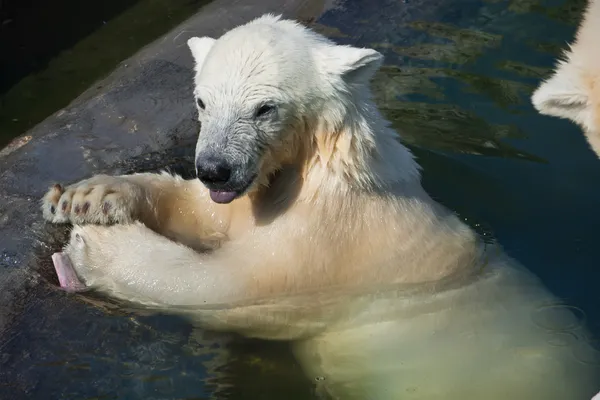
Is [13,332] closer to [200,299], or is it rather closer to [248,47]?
[200,299]

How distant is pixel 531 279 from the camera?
150 inches

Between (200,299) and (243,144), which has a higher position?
(243,144)

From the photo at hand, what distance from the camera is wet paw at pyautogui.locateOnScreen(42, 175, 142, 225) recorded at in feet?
11.9

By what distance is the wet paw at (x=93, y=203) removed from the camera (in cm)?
363

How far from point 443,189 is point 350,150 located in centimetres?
128

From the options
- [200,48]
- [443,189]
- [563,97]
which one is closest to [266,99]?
[200,48]

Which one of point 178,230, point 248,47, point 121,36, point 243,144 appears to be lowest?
point 121,36

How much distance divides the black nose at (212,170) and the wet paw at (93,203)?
659 mm

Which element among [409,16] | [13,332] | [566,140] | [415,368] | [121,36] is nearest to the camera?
[13,332]

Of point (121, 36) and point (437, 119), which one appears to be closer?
point (437, 119)

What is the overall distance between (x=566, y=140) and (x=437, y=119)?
74cm

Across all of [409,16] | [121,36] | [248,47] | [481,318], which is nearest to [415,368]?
[481,318]

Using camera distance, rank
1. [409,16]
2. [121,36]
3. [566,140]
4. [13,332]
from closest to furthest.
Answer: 1. [13,332]
2. [566,140]
3. [409,16]
4. [121,36]

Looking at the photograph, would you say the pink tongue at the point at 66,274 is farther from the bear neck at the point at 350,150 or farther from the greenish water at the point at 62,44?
the greenish water at the point at 62,44
